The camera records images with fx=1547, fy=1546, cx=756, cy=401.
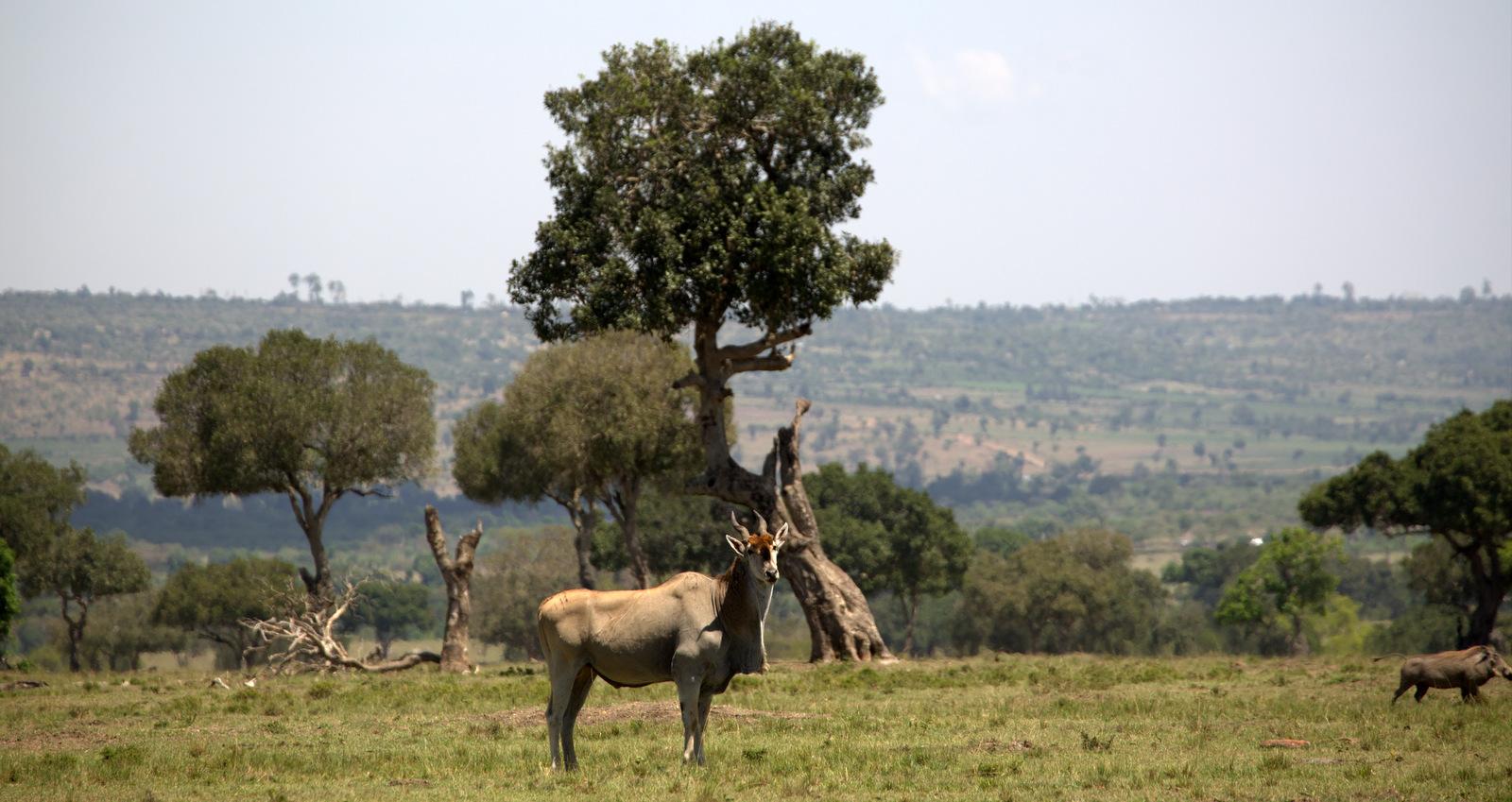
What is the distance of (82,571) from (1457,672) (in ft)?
196

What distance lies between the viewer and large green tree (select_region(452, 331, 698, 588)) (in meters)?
49.4

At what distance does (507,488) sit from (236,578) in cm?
2347

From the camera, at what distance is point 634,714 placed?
25375mm

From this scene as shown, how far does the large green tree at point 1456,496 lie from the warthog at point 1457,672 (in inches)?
1122

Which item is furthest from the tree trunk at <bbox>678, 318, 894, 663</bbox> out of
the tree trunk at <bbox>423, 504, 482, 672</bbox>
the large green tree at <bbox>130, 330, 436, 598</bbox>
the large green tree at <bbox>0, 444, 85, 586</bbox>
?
the large green tree at <bbox>0, 444, 85, 586</bbox>

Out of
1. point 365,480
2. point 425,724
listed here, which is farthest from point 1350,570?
point 425,724

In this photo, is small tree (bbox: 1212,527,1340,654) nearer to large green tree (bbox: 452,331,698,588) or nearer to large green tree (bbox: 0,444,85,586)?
large green tree (bbox: 452,331,698,588)

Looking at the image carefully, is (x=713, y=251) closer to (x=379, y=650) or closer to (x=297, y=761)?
(x=379, y=650)

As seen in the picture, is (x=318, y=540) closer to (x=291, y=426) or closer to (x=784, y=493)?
(x=291, y=426)

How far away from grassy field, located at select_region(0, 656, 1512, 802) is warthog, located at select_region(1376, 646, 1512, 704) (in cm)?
36

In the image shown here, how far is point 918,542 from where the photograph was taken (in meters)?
79.0

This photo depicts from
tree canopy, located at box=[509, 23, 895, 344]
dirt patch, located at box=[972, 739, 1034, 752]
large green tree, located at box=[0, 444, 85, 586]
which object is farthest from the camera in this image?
large green tree, located at box=[0, 444, 85, 586]

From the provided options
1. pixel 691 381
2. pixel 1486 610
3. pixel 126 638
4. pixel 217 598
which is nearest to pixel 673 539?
pixel 217 598

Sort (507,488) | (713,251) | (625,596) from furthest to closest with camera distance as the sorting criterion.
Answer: (507,488) < (713,251) < (625,596)
